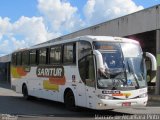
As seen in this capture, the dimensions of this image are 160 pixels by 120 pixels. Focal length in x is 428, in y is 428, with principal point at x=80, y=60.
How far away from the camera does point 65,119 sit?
15.1 metres

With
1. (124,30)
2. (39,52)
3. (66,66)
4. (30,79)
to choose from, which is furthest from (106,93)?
(124,30)

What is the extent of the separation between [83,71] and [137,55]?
2.18m

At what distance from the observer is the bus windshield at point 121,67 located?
15625 millimetres

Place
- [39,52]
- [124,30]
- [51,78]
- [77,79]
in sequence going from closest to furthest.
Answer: [77,79], [51,78], [39,52], [124,30]

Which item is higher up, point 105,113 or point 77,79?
point 77,79

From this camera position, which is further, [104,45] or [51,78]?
[51,78]

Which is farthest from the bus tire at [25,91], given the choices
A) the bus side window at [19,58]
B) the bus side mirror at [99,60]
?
the bus side mirror at [99,60]

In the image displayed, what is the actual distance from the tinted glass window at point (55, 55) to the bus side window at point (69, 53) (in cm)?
64

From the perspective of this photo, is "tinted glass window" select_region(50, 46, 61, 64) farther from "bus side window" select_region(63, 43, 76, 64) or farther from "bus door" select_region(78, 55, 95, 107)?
"bus door" select_region(78, 55, 95, 107)

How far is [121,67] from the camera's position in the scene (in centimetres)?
1585

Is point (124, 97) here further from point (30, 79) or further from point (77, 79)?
point (30, 79)

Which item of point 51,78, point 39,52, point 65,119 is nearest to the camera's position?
point 65,119

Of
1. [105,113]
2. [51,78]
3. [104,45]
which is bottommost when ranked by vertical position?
[105,113]

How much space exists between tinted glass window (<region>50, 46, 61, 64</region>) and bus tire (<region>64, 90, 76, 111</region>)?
168 cm
